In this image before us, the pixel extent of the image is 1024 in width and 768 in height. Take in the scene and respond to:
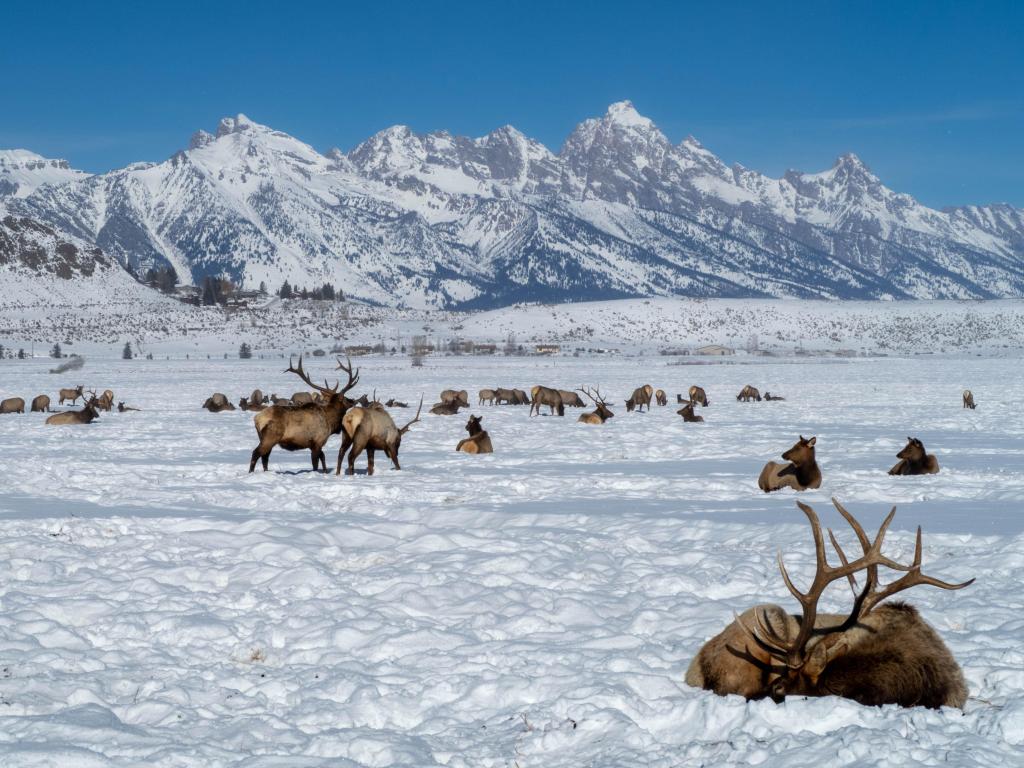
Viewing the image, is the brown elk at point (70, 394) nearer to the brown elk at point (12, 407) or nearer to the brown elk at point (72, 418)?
the brown elk at point (12, 407)

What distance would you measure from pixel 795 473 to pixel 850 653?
9150mm

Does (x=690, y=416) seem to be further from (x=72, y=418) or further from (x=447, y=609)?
(x=447, y=609)

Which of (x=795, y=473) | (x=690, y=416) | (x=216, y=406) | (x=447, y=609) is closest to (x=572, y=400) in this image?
(x=690, y=416)

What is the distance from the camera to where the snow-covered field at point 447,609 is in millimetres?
5230

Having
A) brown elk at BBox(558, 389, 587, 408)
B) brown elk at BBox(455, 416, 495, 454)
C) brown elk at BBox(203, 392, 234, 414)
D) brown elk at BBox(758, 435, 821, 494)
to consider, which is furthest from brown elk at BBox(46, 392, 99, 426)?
brown elk at BBox(758, 435, 821, 494)

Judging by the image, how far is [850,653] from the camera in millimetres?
5727

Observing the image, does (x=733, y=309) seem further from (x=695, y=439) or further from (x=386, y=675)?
(x=386, y=675)

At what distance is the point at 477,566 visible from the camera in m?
9.20

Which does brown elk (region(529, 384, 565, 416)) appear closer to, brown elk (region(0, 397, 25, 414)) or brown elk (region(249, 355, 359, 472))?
brown elk (region(249, 355, 359, 472))

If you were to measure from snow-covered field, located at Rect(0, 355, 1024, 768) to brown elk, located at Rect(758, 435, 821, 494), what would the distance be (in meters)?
0.35

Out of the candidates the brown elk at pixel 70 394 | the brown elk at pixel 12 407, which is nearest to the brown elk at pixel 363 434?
the brown elk at pixel 12 407

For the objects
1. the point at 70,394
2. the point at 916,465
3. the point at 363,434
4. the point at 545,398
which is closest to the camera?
the point at 916,465

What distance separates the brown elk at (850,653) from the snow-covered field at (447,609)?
173 mm

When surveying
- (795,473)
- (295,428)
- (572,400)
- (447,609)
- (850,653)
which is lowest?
(447,609)
